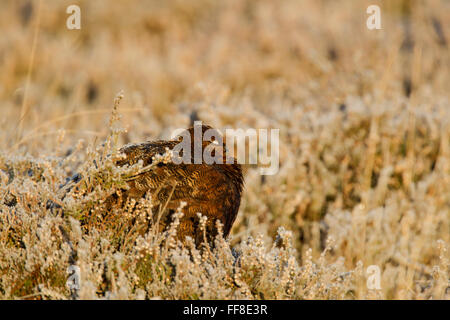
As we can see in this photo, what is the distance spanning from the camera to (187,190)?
2.14 m

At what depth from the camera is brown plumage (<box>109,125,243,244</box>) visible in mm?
2115

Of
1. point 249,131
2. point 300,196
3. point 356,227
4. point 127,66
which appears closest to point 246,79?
point 127,66

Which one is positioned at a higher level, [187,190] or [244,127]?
[244,127]

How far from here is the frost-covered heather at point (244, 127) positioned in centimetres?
198

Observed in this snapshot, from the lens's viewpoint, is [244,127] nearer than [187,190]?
No

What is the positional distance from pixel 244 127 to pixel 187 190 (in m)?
2.21

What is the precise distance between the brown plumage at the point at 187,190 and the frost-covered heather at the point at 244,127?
89mm

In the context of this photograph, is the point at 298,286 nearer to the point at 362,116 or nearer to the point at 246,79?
the point at 362,116

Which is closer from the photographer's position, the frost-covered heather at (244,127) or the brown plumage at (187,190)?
the frost-covered heather at (244,127)

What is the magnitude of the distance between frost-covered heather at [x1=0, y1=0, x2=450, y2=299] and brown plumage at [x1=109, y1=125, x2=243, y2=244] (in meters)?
0.09

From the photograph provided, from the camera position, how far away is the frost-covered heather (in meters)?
1.98

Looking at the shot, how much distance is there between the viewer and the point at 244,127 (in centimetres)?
428

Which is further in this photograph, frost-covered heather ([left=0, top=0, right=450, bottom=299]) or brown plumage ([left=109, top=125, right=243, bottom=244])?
brown plumage ([left=109, top=125, right=243, bottom=244])

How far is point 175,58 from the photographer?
7152 mm
